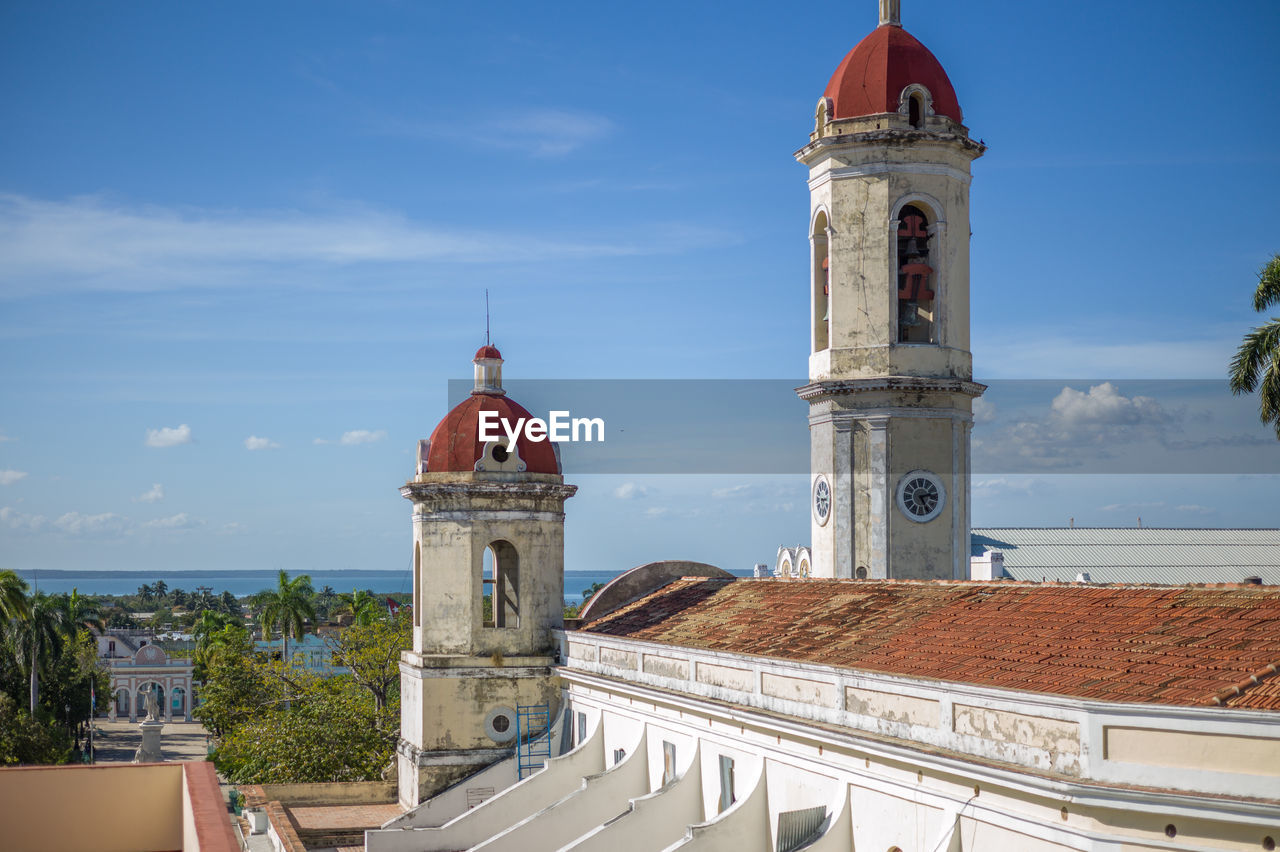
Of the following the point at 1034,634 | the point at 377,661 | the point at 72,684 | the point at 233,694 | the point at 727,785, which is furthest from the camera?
the point at 72,684

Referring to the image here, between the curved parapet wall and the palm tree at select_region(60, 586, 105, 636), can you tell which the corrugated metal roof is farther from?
the palm tree at select_region(60, 586, 105, 636)

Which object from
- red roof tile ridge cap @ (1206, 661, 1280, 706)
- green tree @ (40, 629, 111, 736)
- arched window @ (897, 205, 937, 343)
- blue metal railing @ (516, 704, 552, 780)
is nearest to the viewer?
red roof tile ridge cap @ (1206, 661, 1280, 706)

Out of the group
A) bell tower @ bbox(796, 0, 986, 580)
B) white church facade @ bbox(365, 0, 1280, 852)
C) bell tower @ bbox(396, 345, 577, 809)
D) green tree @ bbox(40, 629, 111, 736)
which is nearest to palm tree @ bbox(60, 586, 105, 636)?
green tree @ bbox(40, 629, 111, 736)

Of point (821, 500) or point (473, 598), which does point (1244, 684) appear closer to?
point (821, 500)

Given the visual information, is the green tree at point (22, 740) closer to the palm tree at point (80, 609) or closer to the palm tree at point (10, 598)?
the palm tree at point (10, 598)

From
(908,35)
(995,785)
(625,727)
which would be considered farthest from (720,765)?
(908,35)

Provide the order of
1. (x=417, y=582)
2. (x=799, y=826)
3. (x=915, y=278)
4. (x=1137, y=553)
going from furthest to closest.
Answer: (x=1137, y=553)
(x=417, y=582)
(x=915, y=278)
(x=799, y=826)

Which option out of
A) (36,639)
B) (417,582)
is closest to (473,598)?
(417,582)
